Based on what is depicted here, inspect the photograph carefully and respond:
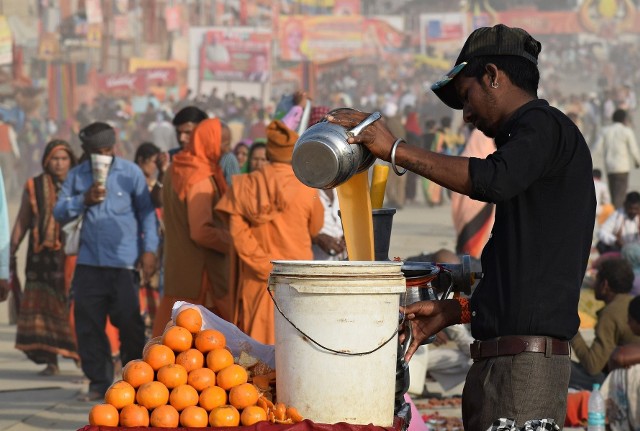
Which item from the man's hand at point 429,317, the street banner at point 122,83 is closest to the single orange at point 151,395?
the man's hand at point 429,317

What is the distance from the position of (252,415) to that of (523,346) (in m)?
0.77

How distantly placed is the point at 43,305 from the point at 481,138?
3.91m

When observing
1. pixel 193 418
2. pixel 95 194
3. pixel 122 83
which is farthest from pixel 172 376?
pixel 122 83

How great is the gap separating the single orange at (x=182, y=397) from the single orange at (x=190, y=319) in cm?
28

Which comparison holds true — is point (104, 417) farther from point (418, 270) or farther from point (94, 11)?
point (94, 11)

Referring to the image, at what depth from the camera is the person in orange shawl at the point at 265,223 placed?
297 inches

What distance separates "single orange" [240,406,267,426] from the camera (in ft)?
11.5

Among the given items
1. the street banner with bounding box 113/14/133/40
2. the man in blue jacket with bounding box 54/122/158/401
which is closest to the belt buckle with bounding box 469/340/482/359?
the man in blue jacket with bounding box 54/122/158/401

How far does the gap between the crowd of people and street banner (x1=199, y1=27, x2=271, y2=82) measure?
2480cm

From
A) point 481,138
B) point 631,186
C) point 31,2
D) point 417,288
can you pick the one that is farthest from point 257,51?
point 417,288

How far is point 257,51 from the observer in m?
39.3

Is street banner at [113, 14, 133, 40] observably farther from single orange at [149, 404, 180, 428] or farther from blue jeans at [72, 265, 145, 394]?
single orange at [149, 404, 180, 428]

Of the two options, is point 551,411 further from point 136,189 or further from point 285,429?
point 136,189

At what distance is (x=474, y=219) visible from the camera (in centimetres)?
1091
